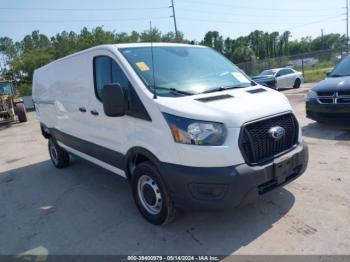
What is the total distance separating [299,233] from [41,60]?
49.1 meters

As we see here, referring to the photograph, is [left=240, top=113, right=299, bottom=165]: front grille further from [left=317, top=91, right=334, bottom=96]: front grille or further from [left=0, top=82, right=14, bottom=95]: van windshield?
[left=0, top=82, right=14, bottom=95]: van windshield

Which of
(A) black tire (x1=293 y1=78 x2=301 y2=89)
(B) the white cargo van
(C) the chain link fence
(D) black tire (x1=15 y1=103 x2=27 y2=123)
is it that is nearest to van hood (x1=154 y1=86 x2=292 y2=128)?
(B) the white cargo van

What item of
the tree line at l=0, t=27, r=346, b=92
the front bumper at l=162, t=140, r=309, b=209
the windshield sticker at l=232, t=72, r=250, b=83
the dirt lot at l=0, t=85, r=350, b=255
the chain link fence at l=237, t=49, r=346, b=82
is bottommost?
the dirt lot at l=0, t=85, r=350, b=255

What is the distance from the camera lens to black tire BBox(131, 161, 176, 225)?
3.56 m

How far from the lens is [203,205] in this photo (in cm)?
322

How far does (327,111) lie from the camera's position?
23.2 feet

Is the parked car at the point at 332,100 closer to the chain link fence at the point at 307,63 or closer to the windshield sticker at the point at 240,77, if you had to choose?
the windshield sticker at the point at 240,77

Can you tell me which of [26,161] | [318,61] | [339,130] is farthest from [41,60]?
[339,130]

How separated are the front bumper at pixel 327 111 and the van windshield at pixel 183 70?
339 cm

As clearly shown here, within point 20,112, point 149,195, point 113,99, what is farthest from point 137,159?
point 20,112

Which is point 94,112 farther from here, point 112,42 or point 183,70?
point 112,42

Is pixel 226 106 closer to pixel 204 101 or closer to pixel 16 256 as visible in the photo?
pixel 204 101

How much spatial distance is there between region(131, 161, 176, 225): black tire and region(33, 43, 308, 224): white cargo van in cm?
1

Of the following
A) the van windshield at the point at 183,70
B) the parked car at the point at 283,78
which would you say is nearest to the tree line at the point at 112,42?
the van windshield at the point at 183,70
